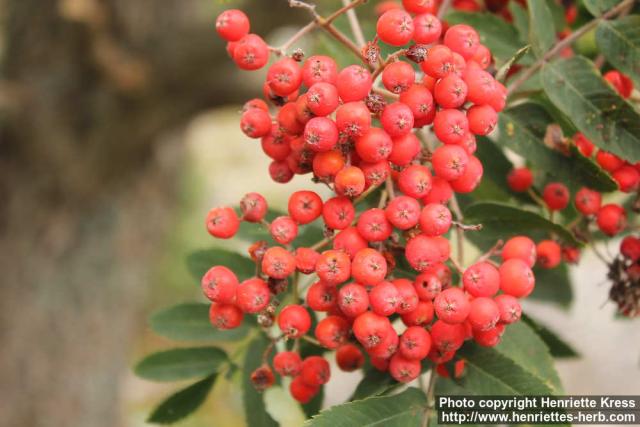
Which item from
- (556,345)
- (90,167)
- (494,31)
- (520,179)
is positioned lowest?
(556,345)

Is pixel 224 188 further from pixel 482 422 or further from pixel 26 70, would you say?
pixel 482 422

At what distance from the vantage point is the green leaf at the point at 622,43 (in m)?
1.29

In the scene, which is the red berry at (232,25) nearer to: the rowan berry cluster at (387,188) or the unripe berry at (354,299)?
the rowan berry cluster at (387,188)

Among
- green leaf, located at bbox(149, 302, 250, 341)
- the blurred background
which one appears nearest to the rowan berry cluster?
green leaf, located at bbox(149, 302, 250, 341)

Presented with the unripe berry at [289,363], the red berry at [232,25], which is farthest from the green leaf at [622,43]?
the unripe berry at [289,363]

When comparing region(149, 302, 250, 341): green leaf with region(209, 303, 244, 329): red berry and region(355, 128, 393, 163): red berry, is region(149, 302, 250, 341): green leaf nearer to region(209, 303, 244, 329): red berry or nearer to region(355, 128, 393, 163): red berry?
region(209, 303, 244, 329): red berry

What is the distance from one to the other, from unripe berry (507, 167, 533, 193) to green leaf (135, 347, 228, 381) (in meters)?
0.78

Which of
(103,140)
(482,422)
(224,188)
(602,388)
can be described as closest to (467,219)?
(482,422)

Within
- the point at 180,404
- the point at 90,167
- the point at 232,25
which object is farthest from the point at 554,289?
the point at 90,167

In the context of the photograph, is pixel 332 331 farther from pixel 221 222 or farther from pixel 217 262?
pixel 217 262

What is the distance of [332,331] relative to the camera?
116 centimetres

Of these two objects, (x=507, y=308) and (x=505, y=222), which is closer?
(x=507, y=308)

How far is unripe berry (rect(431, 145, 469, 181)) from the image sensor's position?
110 cm

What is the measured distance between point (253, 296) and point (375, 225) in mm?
246
